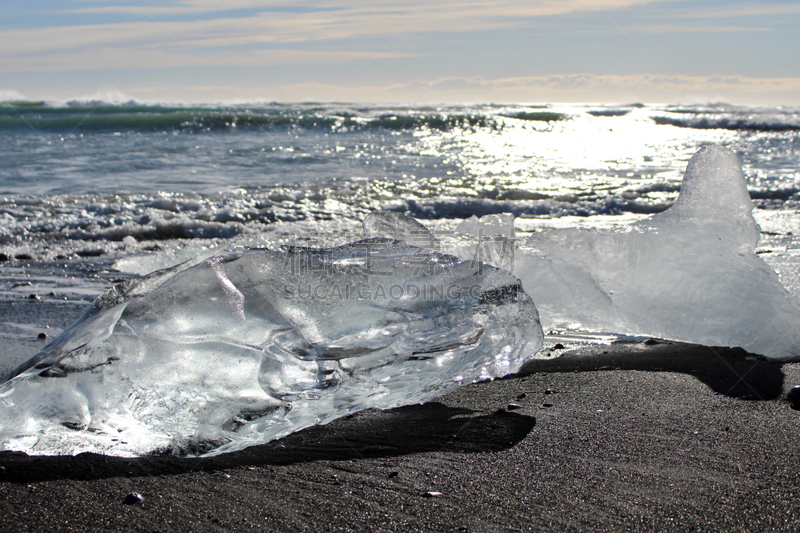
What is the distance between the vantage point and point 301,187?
28.2 ft

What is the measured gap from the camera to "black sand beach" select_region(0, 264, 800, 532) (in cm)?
127

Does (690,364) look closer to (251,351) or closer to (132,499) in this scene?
(251,351)

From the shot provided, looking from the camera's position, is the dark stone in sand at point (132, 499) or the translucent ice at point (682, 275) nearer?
the dark stone in sand at point (132, 499)

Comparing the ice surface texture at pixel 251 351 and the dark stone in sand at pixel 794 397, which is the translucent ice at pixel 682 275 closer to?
the dark stone in sand at pixel 794 397

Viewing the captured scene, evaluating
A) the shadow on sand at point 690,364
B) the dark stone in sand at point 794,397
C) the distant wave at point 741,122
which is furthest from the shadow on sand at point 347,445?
the distant wave at point 741,122

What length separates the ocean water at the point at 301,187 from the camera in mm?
5449

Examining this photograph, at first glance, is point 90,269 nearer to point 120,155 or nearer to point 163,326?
point 163,326

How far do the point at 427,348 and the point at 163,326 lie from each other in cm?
80

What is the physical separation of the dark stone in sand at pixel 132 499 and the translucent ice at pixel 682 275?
2.06m

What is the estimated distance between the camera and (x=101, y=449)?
1.57 metres

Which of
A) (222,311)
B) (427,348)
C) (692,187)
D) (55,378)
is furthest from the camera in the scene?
(692,187)

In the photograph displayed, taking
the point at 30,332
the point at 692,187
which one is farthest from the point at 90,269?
the point at 692,187

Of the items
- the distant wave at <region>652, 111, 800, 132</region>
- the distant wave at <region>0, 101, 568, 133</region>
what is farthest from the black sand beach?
the distant wave at <region>652, 111, 800, 132</region>

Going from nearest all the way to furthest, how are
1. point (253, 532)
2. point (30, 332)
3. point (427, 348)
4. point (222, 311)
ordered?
point (253, 532) → point (222, 311) → point (427, 348) → point (30, 332)
